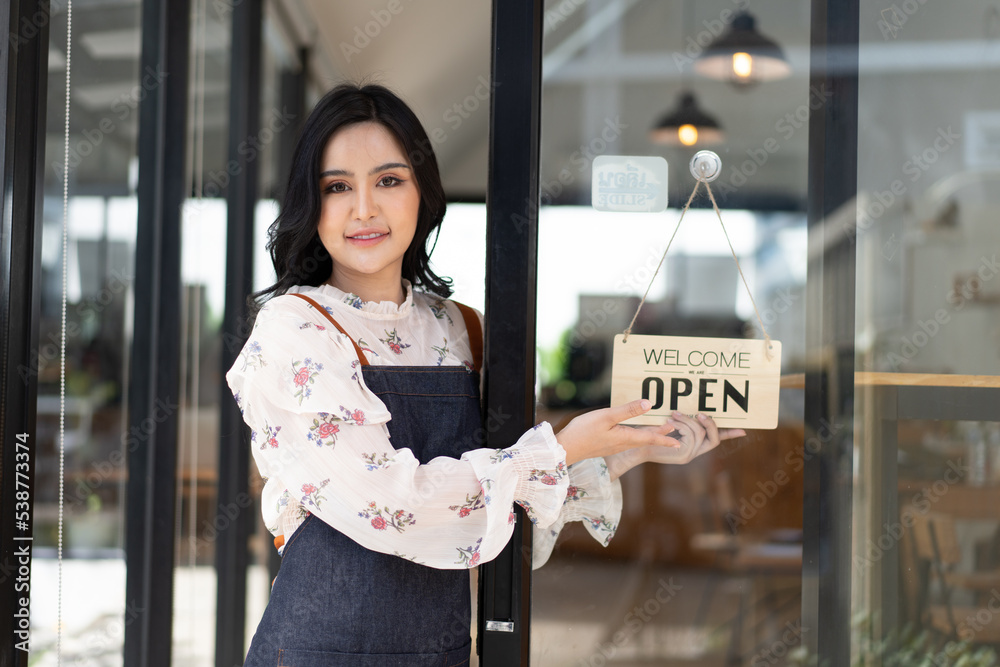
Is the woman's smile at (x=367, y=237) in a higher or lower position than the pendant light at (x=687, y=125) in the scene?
lower

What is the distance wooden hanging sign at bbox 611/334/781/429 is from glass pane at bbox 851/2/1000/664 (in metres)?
0.20

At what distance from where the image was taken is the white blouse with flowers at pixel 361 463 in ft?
3.58

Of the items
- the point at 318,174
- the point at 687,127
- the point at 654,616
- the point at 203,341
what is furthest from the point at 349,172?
the point at 203,341

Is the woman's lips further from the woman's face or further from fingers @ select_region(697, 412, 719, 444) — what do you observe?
fingers @ select_region(697, 412, 719, 444)

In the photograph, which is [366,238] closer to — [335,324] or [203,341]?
[335,324]

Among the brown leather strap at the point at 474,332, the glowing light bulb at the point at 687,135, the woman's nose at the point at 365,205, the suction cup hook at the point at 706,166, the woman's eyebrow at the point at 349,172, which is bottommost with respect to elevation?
the brown leather strap at the point at 474,332

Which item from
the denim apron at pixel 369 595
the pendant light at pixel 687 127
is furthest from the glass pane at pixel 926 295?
the denim apron at pixel 369 595

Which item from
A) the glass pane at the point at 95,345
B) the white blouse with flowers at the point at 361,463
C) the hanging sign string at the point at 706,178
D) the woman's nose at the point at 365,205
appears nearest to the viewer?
the white blouse with flowers at the point at 361,463

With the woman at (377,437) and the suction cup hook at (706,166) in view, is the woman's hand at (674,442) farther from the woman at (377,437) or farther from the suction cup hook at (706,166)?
the suction cup hook at (706,166)

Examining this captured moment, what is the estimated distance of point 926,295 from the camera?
51.8 inches

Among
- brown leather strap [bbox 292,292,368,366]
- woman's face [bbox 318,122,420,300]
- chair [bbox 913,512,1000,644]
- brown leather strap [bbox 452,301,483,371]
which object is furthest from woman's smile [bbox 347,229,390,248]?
chair [bbox 913,512,1000,644]

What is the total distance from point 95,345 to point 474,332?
4.29ft

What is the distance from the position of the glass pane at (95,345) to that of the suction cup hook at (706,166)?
142 cm

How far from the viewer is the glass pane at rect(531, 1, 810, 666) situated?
1.32m
